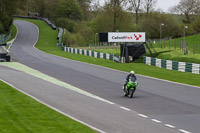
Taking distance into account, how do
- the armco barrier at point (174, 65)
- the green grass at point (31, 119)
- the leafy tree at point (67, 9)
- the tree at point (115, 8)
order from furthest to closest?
the leafy tree at point (67, 9)
the tree at point (115, 8)
the armco barrier at point (174, 65)
the green grass at point (31, 119)

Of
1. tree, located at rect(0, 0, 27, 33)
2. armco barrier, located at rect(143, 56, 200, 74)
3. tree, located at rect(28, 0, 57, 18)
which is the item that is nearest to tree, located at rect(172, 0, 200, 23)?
tree, located at rect(28, 0, 57, 18)

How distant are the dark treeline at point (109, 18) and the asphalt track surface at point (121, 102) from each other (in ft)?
183

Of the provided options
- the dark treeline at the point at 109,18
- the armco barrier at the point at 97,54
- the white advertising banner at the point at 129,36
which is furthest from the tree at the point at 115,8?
the white advertising banner at the point at 129,36

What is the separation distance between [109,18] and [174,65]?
213ft

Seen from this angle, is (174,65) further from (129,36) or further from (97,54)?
(97,54)

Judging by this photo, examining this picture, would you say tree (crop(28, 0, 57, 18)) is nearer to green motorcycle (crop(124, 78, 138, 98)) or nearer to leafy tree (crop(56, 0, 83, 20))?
leafy tree (crop(56, 0, 83, 20))

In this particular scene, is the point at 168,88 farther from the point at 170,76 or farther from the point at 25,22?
the point at 25,22

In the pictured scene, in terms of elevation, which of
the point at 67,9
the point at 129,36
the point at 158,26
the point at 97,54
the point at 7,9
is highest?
the point at 67,9

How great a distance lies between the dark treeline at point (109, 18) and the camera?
88438mm

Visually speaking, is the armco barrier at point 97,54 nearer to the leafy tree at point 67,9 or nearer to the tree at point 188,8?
the leafy tree at point 67,9

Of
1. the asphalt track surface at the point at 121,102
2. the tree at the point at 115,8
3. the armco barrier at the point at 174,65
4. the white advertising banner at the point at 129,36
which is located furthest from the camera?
the tree at the point at 115,8

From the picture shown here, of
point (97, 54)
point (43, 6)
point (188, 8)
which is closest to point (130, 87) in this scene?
point (97, 54)

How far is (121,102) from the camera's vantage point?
20344 millimetres

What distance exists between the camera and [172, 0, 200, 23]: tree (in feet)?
379
